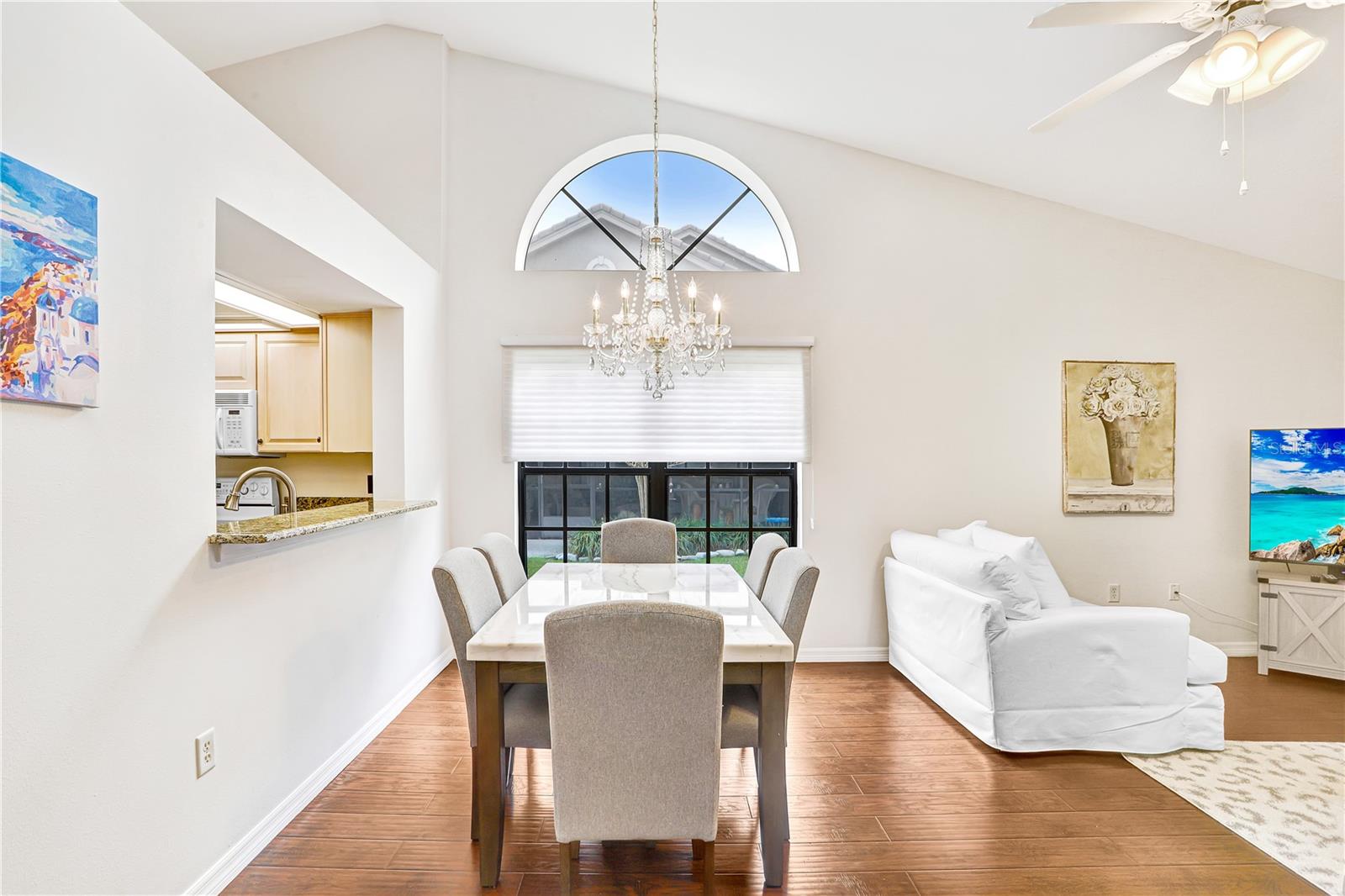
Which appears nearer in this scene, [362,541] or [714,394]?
[362,541]

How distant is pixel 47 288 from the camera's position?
55.8 inches

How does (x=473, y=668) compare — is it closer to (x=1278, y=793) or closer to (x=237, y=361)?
(x=237, y=361)

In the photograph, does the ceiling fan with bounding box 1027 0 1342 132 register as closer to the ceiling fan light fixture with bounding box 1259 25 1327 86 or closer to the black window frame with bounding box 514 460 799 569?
the ceiling fan light fixture with bounding box 1259 25 1327 86

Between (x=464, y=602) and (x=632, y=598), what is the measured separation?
61 cm

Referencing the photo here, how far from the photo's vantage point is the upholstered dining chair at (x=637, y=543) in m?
3.41

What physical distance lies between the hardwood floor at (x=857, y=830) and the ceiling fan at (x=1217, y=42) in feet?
7.49

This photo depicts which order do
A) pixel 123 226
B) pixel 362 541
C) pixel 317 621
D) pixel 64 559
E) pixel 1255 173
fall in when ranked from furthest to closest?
pixel 1255 173 < pixel 362 541 < pixel 317 621 < pixel 123 226 < pixel 64 559

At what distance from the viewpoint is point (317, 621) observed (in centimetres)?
256

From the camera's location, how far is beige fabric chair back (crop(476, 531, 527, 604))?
2.70 meters

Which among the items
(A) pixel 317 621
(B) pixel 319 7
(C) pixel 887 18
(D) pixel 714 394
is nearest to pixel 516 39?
(B) pixel 319 7

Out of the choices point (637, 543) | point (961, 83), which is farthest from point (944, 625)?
point (961, 83)

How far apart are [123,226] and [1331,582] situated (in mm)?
5646

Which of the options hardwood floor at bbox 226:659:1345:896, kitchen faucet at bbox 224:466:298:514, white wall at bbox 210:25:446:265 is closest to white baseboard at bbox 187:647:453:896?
hardwood floor at bbox 226:659:1345:896

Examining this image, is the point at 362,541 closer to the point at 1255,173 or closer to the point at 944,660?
the point at 944,660
